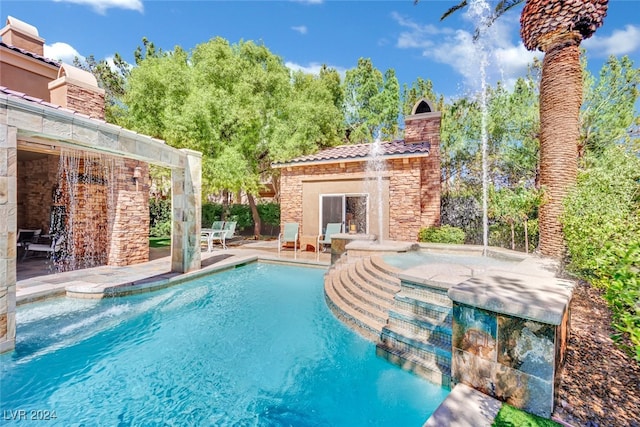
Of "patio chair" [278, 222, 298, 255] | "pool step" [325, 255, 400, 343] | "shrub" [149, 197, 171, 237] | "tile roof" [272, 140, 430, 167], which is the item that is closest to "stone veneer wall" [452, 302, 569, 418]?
"pool step" [325, 255, 400, 343]

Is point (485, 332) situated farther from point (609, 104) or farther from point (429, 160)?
point (609, 104)

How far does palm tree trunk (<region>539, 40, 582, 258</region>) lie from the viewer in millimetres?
7594

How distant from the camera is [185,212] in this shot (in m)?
9.66

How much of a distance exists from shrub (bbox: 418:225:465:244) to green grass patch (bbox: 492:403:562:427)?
9.31m

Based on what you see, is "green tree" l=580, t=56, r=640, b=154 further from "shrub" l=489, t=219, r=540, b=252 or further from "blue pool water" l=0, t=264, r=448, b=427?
"blue pool water" l=0, t=264, r=448, b=427

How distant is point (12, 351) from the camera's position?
16.1 ft

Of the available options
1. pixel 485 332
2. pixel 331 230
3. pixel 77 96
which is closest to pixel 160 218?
pixel 77 96

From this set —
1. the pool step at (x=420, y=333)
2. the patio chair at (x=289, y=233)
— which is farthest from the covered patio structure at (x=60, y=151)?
the pool step at (x=420, y=333)

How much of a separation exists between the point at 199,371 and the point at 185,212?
6.27m

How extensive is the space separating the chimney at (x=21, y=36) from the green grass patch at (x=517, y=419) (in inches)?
727

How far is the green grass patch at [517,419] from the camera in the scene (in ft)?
8.94

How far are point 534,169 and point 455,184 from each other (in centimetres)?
408

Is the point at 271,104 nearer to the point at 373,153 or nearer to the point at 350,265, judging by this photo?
the point at 373,153

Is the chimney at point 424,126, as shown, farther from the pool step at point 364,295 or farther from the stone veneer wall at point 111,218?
the stone veneer wall at point 111,218
